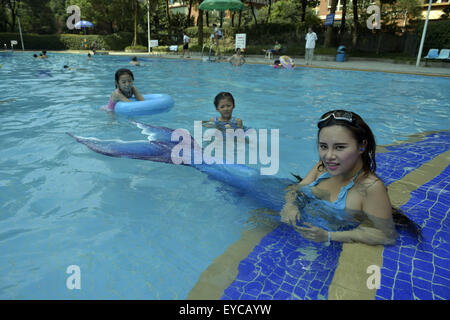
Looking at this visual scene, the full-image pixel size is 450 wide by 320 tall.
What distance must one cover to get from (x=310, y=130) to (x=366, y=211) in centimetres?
378

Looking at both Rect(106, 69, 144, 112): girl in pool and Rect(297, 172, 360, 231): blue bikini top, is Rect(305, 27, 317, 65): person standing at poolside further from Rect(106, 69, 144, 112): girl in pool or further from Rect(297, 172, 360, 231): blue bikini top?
Rect(297, 172, 360, 231): blue bikini top

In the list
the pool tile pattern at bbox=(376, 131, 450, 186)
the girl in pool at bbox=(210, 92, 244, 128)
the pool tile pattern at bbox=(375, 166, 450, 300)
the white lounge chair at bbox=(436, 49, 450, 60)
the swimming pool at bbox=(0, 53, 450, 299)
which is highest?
the white lounge chair at bbox=(436, 49, 450, 60)

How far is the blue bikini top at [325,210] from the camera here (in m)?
2.22

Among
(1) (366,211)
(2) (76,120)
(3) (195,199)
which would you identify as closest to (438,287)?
(1) (366,211)

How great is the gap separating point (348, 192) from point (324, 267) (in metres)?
0.52

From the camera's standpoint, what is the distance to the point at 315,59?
67.3 ft

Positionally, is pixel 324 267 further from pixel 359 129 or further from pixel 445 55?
pixel 445 55

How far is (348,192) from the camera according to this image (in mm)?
2152

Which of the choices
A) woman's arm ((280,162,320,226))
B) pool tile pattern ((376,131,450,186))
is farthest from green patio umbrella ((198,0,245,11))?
woman's arm ((280,162,320,226))

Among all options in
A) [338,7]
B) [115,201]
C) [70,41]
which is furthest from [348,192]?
[338,7]

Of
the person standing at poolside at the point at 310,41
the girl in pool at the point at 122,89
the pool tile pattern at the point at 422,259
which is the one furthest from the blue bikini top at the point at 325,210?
the person standing at poolside at the point at 310,41

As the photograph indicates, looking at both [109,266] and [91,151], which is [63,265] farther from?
[91,151]

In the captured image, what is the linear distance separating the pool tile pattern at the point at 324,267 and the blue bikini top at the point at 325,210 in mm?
218

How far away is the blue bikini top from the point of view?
2.22 meters
